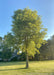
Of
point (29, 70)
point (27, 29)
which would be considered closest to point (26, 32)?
point (27, 29)

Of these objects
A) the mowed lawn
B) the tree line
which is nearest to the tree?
the tree line

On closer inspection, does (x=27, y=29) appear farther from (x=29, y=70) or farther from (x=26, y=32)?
(x=29, y=70)

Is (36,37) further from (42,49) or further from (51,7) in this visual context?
(42,49)

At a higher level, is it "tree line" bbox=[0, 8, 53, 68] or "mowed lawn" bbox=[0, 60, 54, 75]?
"tree line" bbox=[0, 8, 53, 68]

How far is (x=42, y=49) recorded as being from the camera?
31938 mm

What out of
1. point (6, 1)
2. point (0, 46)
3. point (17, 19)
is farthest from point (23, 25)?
point (0, 46)

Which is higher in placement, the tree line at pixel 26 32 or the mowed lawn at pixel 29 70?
the tree line at pixel 26 32

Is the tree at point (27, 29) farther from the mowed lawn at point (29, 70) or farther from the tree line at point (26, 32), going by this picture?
the mowed lawn at point (29, 70)

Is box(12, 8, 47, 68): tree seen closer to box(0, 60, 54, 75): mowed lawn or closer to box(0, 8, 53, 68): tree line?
box(0, 8, 53, 68): tree line

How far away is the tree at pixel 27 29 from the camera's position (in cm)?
1161

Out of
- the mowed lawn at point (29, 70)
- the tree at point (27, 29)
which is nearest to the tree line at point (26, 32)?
the tree at point (27, 29)

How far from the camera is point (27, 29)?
1150cm

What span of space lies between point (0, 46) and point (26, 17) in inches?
835

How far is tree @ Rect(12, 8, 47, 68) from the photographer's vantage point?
1161 centimetres
